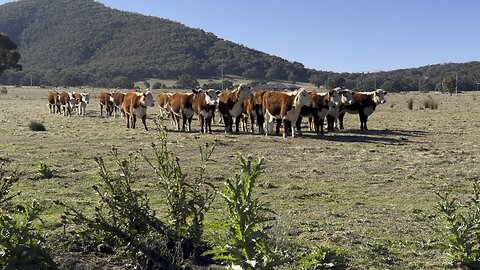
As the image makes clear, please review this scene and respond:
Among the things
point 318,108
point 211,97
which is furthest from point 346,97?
point 211,97

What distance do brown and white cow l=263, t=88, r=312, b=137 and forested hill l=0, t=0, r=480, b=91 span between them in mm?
84661

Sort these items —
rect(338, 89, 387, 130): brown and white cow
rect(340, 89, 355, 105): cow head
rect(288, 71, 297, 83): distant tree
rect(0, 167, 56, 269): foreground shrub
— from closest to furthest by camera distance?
rect(0, 167, 56, 269): foreground shrub, rect(340, 89, 355, 105): cow head, rect(338, 89, 387, 130): brown and white cow, rect(288, 71, 297, 83): distant tree

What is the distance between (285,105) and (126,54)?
12997 centimetres

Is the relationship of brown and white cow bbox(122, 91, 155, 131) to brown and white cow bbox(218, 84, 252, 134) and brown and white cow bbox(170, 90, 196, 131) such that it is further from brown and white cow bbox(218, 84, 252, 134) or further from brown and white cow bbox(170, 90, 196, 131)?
brown and white cow bbox(218, 84, 252, 134)

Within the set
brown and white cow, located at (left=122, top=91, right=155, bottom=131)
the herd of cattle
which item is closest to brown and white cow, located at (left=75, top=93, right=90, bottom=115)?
the herd of cattle

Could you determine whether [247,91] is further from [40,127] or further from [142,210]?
[142,210]

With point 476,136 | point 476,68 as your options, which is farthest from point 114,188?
point 476,68

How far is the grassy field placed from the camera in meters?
7.17

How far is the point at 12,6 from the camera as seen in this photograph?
185 metres

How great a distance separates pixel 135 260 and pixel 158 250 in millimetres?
298

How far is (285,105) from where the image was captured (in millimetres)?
21172

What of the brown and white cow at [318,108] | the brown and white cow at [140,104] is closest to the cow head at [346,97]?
the brown and white cow at [318,108]

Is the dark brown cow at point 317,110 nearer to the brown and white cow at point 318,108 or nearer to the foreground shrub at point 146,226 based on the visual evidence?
the brown and white cow at point 318,108

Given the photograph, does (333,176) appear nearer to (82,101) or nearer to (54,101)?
(82,101)
